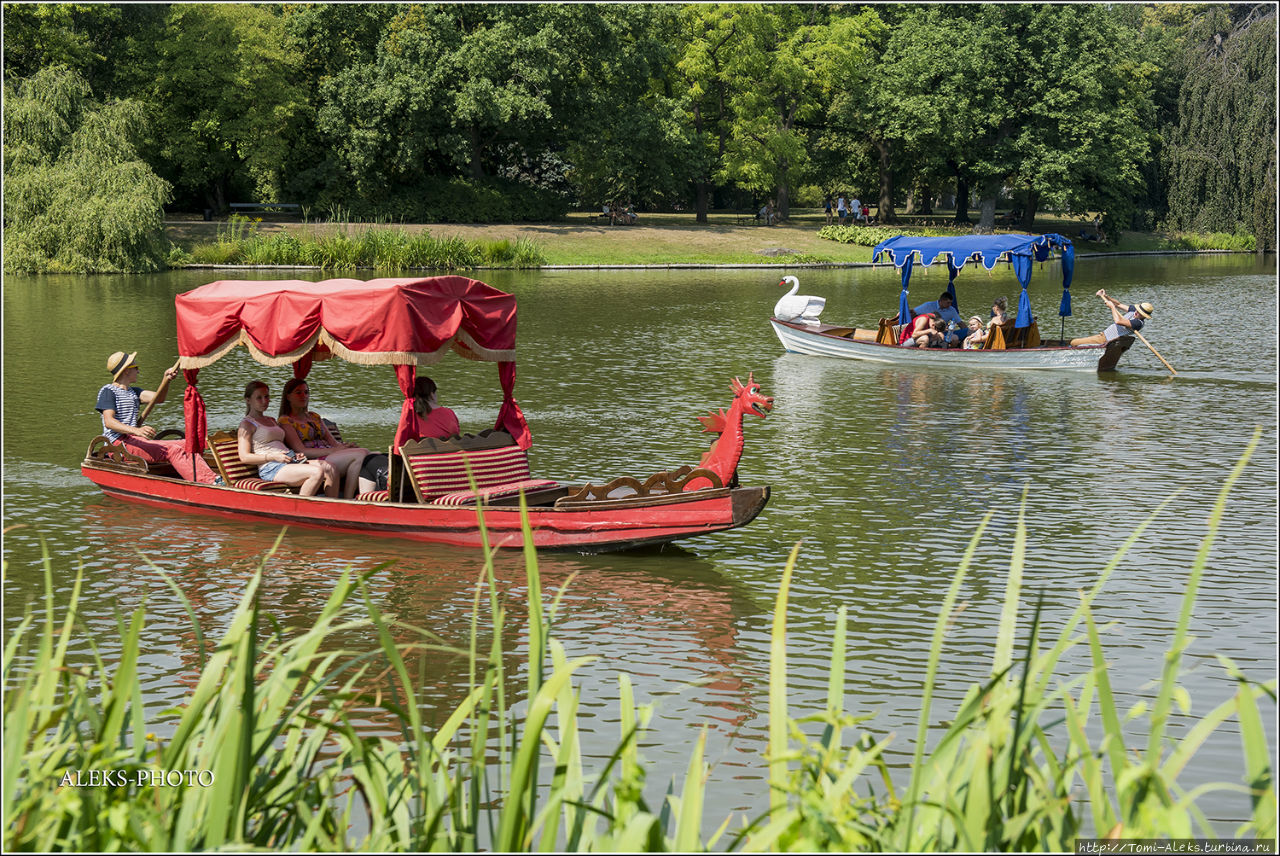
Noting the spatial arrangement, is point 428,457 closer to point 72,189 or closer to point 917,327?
point 917,327

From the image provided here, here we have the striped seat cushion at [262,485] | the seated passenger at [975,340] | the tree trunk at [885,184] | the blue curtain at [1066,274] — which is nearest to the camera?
the striped seat cushion at [262,485]

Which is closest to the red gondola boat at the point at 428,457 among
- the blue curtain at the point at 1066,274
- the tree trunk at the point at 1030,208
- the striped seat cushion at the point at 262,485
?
the striped seat cushion at the point at 262,485

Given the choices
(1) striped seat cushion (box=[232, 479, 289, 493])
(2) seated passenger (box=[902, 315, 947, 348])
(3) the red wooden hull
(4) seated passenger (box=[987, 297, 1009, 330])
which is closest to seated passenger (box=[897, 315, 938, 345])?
(2) seated passenger (box=[902, 315, 947, 348])

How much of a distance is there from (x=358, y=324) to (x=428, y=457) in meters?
1.51

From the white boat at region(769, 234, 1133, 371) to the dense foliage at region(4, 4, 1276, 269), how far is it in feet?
101

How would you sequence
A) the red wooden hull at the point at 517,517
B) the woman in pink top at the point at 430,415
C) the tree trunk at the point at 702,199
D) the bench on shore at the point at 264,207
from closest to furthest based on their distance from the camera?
the red wooden hull at the point at 517,517 → the woman in pink top at the point at 430,415 → the bench on shore at the point at 264,207 → the tree trunk at the point at 702,199

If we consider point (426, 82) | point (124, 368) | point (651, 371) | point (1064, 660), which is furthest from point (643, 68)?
point (1064, 660)

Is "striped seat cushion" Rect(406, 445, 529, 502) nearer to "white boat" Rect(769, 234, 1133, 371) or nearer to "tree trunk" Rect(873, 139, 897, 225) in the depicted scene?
"white boat" Rect(769, 234, 1133, 371)

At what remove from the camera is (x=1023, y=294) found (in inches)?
1081

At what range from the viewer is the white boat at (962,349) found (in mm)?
26156

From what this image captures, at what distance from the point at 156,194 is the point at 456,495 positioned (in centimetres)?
3606

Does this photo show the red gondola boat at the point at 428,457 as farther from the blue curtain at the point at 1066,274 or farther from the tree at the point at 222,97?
the tree at the point at 222,97

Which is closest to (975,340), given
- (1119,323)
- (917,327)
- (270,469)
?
(917,327)

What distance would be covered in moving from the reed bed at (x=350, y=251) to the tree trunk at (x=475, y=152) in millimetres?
11399
